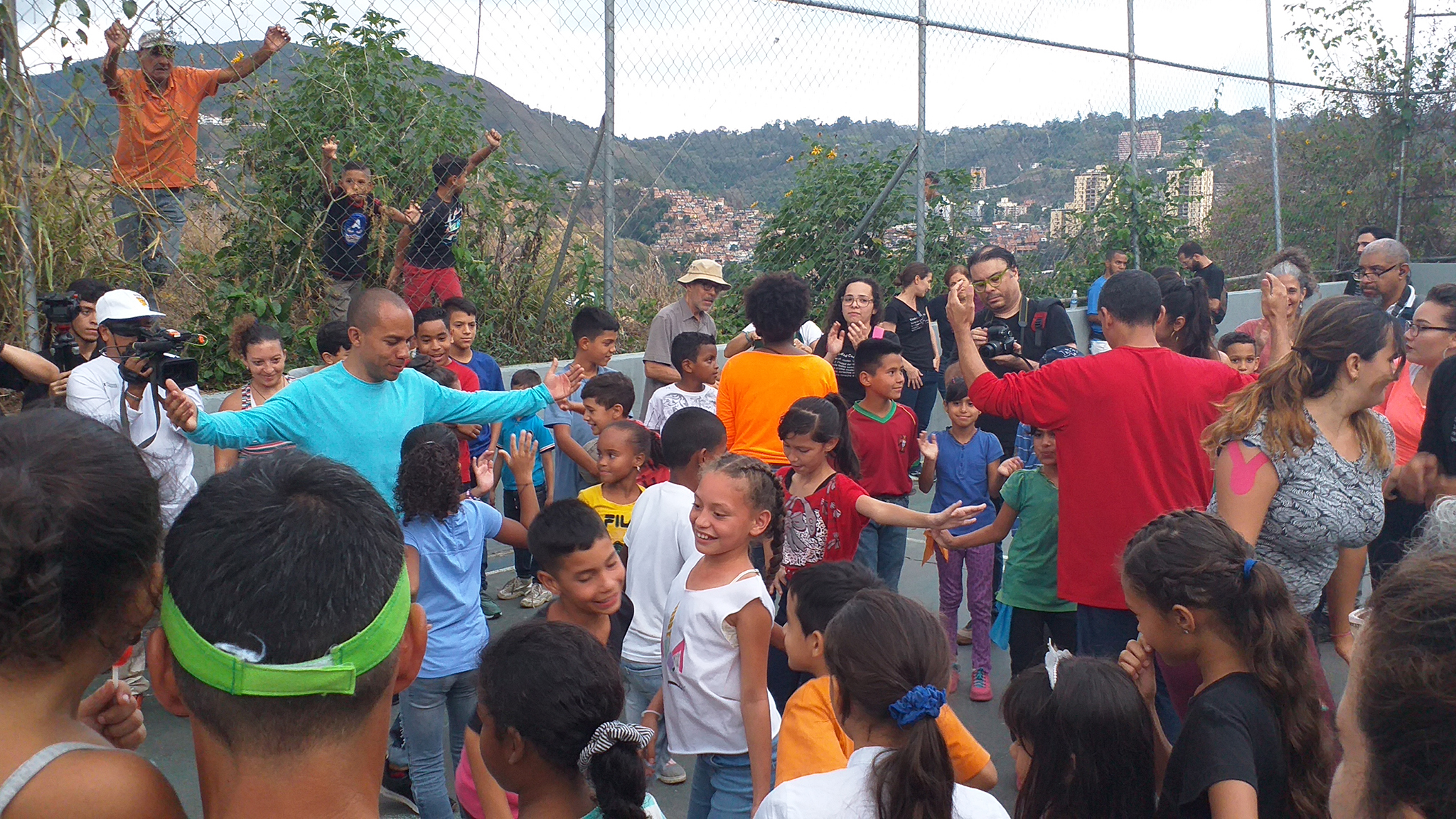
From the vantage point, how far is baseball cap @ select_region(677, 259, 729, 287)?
6391 millimetres

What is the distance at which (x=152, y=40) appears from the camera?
223 inches

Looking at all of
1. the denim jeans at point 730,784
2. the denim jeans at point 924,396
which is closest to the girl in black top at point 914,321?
the denim jeans at point 924,396

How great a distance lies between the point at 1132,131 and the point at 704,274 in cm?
695

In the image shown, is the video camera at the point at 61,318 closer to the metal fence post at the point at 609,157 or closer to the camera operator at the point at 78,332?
the camera operator at the point at 78,332

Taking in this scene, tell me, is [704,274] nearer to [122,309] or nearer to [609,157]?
[609,157]

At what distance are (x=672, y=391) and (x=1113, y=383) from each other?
2423 mm

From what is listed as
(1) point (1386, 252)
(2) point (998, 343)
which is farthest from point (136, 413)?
(1) point (1386, 252)

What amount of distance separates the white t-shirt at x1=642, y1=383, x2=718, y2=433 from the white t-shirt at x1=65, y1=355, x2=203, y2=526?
206cm

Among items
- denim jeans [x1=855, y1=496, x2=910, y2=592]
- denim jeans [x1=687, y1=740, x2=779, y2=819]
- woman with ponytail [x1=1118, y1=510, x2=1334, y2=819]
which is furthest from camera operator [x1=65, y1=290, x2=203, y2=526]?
woman with ponytail [x1=1118, y1=510, x2=1334, y2=819]

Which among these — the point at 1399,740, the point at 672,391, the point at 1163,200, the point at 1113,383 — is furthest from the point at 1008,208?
the point at 1399,740

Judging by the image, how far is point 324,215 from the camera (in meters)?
6.54

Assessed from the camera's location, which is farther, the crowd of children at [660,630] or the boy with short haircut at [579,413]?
the boy with short haircut at [579,413]

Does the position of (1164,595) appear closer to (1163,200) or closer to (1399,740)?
(1399,740)

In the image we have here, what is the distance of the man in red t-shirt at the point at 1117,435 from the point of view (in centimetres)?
345
